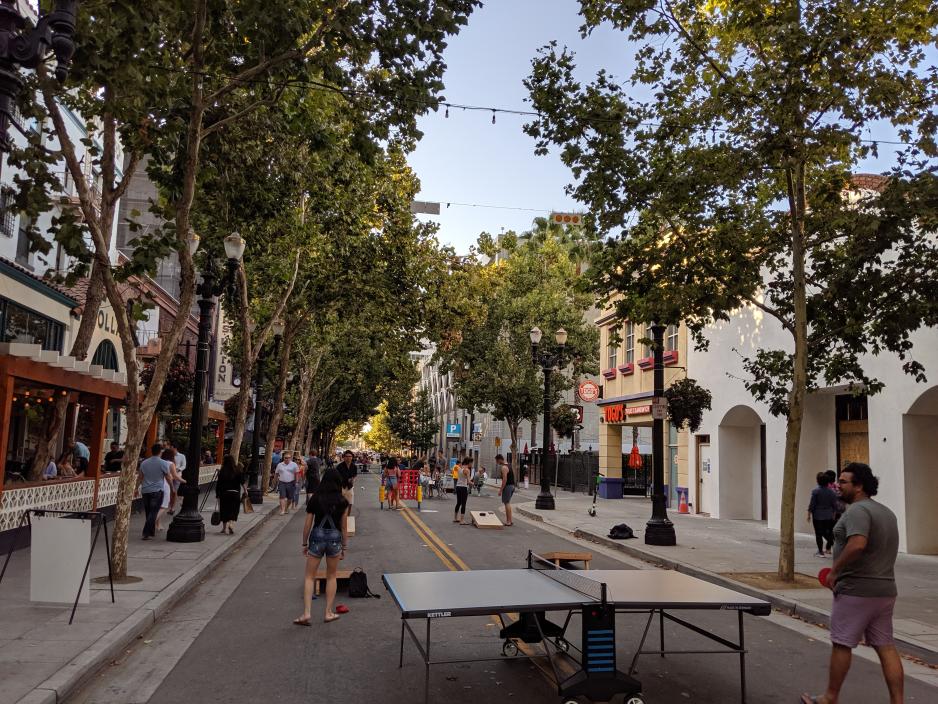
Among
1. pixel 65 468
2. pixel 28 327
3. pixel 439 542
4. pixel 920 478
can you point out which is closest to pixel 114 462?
pixel 65 468

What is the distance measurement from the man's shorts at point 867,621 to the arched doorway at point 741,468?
19874mm

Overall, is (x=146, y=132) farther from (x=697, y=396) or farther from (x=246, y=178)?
(x=697, y=396)

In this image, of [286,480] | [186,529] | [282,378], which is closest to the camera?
[186,529]

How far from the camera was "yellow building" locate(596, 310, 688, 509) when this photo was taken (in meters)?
28.5

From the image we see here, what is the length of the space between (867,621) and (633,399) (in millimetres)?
25402

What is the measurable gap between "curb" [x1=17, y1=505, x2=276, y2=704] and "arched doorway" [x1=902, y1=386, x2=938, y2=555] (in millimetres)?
14255

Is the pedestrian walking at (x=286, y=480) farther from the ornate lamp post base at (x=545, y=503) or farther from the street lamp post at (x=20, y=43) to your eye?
the street lamp post at (x=20, y=43)

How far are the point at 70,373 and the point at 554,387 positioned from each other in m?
30.1

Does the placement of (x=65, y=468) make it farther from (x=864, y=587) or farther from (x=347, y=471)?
(x=864, y=587)

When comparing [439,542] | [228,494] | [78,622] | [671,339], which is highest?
[671,339]

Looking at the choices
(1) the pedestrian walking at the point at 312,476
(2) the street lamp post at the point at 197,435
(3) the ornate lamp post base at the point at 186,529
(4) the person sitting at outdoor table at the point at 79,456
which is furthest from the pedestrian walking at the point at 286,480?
(3) the ornate lamp post base at the point at 186,529

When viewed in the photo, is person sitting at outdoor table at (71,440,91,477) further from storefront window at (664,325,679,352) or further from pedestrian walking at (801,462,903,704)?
storefront window at (664,325,679,352)

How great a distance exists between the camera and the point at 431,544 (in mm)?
16312

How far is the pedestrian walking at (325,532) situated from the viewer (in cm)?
857
